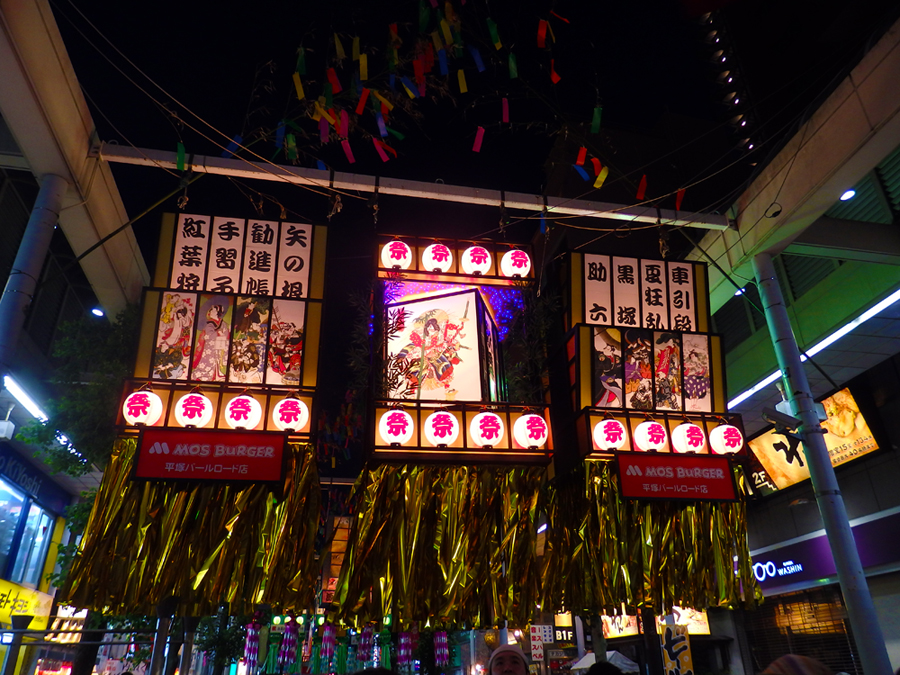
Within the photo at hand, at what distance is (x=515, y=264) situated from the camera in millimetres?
7953

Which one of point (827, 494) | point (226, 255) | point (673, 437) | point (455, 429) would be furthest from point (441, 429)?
point (827, 494)

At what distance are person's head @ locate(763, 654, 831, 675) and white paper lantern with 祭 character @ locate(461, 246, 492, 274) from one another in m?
6.10

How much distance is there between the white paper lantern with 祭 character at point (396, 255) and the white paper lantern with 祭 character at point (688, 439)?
3.75m

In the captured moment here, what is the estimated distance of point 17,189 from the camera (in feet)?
31.3

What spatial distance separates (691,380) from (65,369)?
831 centimetres

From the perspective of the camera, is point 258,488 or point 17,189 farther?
point 17,189

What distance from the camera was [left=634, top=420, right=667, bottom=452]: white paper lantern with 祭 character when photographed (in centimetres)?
686

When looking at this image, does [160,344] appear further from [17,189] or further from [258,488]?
[17,189]

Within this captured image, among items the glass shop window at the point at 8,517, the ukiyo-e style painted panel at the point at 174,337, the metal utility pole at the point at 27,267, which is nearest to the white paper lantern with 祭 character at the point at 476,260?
the ukiyo-e style painted panel at the point at 174,337

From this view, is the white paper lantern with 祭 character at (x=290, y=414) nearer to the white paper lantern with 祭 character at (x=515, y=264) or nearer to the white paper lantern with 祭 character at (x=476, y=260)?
the white paper lantern with 祭 character at (x=476, y=260)

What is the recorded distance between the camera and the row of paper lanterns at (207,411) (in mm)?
6184

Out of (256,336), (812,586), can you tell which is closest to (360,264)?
(256,336)

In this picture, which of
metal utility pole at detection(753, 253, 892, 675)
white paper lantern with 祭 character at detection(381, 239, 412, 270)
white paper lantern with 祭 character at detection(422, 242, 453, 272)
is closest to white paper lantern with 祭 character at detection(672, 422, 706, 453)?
metal utility pole at detection(753, 253, 892, 675)

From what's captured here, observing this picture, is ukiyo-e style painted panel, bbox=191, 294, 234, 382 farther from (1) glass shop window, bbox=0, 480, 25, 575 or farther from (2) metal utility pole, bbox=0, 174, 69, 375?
(1) glass shop window, bbox=0, 480, 25, 575
